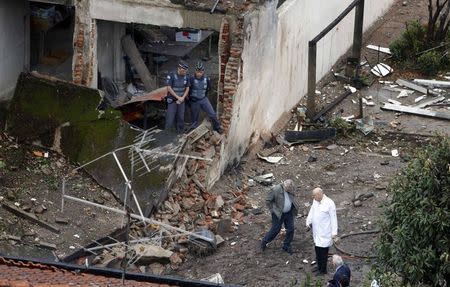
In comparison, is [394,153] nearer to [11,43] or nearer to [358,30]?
[358,30]

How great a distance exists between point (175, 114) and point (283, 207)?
12.8 ft

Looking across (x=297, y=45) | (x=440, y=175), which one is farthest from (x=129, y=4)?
(x=440, y=175)

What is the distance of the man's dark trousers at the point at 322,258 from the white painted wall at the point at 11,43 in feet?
23.6

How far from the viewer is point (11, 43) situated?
21.2 metres

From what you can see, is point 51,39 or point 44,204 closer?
point 44,204

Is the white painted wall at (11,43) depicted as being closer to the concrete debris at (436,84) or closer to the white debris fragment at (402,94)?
the white debris fragment at (402,94)

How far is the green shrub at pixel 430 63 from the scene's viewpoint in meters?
25.1

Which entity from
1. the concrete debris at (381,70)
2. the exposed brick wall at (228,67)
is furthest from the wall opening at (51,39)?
the concrete debris at (381,70)

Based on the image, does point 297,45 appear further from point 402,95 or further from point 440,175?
point 440,175

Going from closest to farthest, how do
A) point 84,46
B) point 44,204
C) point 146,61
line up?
1. point 44,204
2. point 84,46
3. point 146,61

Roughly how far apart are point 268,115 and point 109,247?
17.9 ft

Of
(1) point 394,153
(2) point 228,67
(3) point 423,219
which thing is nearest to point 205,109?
(2) point 228,67

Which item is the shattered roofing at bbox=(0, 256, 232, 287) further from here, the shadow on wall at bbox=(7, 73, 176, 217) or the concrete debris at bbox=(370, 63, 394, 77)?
the concrete debris at bbox=(370, 63, 394, 77)

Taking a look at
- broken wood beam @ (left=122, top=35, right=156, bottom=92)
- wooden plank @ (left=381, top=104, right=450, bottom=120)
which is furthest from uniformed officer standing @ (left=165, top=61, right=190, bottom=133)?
wooden plank @ (left=381, top=104, right=450, bottom=120)
